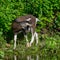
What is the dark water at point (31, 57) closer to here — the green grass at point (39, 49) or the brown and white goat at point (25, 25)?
the green grass at point (39, 49)

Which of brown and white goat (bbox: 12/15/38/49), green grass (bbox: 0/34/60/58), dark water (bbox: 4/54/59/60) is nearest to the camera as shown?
dark water (bbox: 4/54/59/60)

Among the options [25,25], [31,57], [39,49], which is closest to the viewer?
[31,57]

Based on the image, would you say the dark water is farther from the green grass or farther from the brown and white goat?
the brown and white goat

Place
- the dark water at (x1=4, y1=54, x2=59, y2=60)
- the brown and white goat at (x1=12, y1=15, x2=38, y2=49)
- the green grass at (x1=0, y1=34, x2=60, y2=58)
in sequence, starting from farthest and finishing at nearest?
1. the brown and white goat at (x1=12, y1=15, x2=38, y2=49)
2. the green grass at (x1=0, y1=34, x2=60, y2=58)
3. the dark water at (x1=4, y1=54, x2=59, y2=60)

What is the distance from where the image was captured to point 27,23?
19.4 metres

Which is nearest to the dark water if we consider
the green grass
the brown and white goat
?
the green grass

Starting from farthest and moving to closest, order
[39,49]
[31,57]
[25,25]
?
[25,25] → [39,49] → [31,57]

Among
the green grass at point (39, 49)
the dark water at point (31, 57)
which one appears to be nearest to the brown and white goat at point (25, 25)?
the green grass at point (39, 49)

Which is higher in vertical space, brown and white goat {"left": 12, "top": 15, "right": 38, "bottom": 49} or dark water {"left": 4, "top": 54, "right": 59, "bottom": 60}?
brown and white goat {"left": 12, "top": 15, "right": 38, "bottom": 49}

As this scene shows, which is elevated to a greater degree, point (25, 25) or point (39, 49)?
point (25, 25)

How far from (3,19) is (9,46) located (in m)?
1.18

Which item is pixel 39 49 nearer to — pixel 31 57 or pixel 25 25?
pixel 31 57

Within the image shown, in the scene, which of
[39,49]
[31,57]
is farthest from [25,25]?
[31,57]

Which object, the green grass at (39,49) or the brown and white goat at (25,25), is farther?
the brown and white goat at (25,25)
